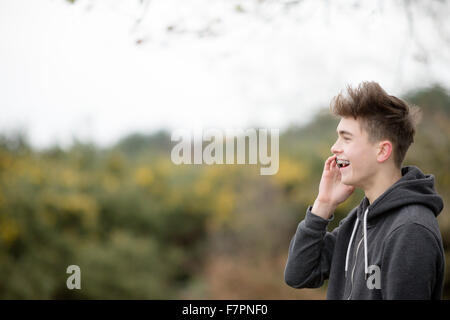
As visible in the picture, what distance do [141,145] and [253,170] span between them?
387 inches

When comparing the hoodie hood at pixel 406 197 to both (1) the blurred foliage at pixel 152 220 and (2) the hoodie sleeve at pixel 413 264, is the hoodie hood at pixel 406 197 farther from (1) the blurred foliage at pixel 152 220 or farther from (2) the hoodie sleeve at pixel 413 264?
(1) the blurred foliage at pixel 152 220

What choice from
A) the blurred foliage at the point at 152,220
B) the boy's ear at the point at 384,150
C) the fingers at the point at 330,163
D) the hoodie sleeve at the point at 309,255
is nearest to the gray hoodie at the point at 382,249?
the hoodie sleeve at the point at 309,255

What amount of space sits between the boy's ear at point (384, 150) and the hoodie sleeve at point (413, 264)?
0.33 meters

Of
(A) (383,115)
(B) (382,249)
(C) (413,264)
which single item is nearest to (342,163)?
(A) (383,115)

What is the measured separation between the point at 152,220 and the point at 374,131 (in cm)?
1239

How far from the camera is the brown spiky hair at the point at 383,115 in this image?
1763mm

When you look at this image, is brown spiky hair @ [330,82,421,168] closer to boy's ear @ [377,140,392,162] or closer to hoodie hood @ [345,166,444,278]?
boy's ear @ [377,140,392,162]

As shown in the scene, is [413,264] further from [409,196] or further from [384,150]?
[384,150]

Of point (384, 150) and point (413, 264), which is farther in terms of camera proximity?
point (384, 150)

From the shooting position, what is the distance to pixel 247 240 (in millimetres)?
11438

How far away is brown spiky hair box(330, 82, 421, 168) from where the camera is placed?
176 centimetres

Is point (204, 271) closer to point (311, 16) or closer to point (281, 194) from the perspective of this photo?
point (281, 194)

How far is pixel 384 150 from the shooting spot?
5.74ft
